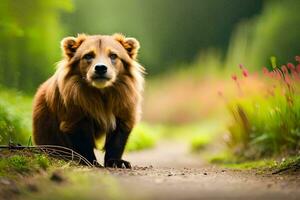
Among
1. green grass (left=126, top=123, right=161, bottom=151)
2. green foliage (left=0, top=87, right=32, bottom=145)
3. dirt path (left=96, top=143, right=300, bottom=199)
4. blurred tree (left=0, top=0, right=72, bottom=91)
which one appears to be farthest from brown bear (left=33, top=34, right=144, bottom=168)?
green grass (left=126, top=123, right=161, bottom=151)

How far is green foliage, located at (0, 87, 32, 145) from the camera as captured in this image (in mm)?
7282

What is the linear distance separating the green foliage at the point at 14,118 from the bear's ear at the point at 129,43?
5.48ft

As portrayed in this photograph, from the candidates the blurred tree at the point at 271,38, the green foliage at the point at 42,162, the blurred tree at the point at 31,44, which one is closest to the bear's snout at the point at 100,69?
the green foliage at the point at 42,162

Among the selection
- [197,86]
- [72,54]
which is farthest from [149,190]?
[197,86]

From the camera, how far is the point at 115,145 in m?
6.67

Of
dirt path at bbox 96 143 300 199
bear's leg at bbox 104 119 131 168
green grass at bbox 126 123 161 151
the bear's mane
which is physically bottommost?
dirt path at bbox 96 143 300 199

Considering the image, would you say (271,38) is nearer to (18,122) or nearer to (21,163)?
(18,122)

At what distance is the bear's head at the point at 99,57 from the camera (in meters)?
6.42

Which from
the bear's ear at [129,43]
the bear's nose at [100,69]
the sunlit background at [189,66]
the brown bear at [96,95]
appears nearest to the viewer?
the bear's nose at [100,69]

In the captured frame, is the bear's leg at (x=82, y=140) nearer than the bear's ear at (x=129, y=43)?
Yes

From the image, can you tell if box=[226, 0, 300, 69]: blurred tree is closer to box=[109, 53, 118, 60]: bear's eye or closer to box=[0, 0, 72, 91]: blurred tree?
box=[0, 0, 72, 91]: blurred tree

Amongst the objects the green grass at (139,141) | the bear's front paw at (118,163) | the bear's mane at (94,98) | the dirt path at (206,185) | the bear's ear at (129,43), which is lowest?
the dirt path at (206,185)

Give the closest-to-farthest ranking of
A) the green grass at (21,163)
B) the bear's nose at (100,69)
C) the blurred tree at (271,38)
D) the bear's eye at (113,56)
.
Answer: the green grass at (21,163) → the bear's nose at (100,69) → the bear's eye at (113,56) → the blurred tree at (271,38)

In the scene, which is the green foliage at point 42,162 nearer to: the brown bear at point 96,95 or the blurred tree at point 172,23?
the brown bear at point 96,95
